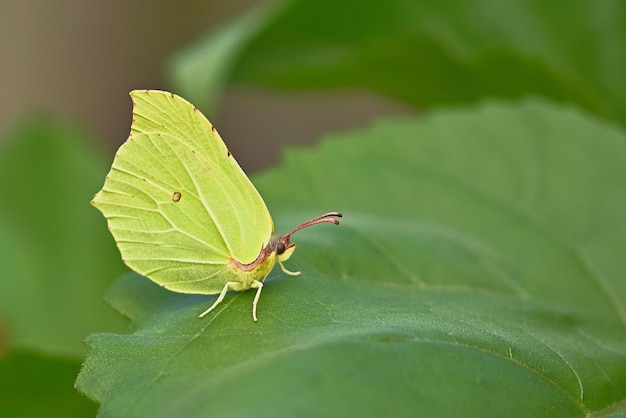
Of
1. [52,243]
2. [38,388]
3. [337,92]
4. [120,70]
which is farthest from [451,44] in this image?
[120,70]

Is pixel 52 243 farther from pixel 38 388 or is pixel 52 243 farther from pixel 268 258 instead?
pixel 268 258

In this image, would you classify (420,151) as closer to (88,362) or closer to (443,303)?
(443,303)

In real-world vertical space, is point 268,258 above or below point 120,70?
above

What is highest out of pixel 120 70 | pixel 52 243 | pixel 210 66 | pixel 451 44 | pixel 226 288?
pixel 451 44

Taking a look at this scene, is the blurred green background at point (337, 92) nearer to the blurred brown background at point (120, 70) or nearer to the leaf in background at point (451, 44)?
the leaf in background at point (451, 44)

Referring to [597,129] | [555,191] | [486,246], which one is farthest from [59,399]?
[597,129]
